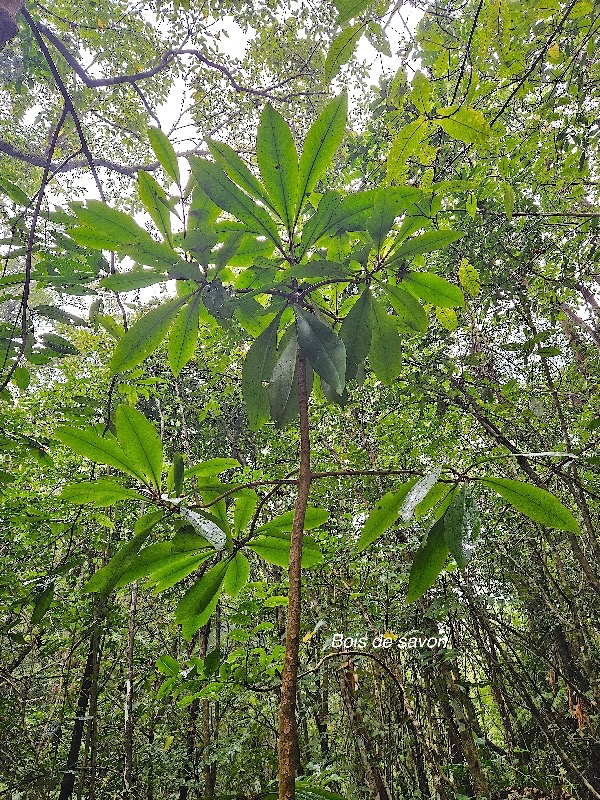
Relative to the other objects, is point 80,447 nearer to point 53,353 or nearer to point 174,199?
point 174,199

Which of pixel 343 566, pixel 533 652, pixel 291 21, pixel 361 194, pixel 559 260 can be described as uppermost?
pixel 291 21

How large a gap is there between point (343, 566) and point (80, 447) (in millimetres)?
2775

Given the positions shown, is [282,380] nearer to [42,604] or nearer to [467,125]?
[467,125]

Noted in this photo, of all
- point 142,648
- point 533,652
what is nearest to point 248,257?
point 533,652

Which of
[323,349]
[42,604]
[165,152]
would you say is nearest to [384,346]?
[323,349]

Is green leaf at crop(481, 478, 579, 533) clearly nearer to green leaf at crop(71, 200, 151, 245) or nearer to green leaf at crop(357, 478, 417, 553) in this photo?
green leaf at crop(357, 478, 417, 553)

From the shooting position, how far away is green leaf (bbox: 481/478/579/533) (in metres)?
0.57

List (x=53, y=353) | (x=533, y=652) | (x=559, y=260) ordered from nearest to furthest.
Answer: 1. (x=53, y=353)
2. (x=559, y=260)
3. (x=533, y=652)

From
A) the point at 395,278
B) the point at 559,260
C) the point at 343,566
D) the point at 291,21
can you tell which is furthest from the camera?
the point at 291,21

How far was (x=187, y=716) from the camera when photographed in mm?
4359

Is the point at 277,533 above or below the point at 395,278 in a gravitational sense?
below

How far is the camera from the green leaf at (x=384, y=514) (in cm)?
60

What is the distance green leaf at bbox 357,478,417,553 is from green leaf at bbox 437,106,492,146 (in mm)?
547

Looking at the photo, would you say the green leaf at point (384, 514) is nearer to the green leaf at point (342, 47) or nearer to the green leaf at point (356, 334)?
the green leaf at point (356, 334)
